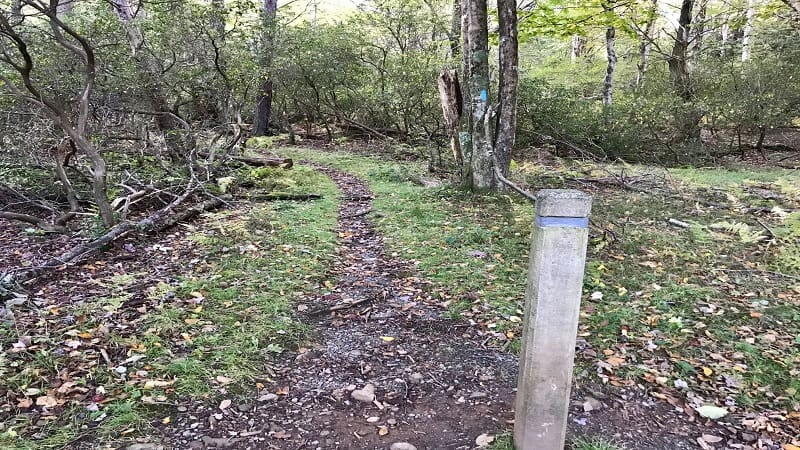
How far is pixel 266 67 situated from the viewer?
12.5 metres

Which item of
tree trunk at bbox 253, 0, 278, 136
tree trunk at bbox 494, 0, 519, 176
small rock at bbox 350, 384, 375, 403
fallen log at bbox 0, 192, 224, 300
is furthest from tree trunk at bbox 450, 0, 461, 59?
small rock at bbox 350, 384, 375, 403

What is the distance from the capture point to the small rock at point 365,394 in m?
3.01

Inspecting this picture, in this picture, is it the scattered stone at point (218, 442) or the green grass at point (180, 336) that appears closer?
the scattered stone at point (218, 442)

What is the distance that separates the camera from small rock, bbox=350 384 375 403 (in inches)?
119

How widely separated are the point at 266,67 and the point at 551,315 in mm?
12025

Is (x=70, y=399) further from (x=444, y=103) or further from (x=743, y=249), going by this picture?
(x=444, y=103)

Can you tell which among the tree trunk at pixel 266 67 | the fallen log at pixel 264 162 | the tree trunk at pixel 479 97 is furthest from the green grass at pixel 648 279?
the tree trunk at pixel 266 67

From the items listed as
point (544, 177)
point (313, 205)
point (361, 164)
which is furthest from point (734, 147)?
point (313, 205)

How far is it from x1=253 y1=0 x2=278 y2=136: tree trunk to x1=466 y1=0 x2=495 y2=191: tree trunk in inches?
240

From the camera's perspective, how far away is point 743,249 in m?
5.36

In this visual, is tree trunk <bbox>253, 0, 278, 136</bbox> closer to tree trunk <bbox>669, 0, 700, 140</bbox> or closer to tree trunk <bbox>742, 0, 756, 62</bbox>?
tree trunk <bbox>669, 0, 700, 140</bbox>

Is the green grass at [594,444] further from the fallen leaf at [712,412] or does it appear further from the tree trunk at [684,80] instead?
the tree trunk at [684,80]

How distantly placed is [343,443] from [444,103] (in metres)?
6.73

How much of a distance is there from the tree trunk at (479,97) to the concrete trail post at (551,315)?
533 centimetres
